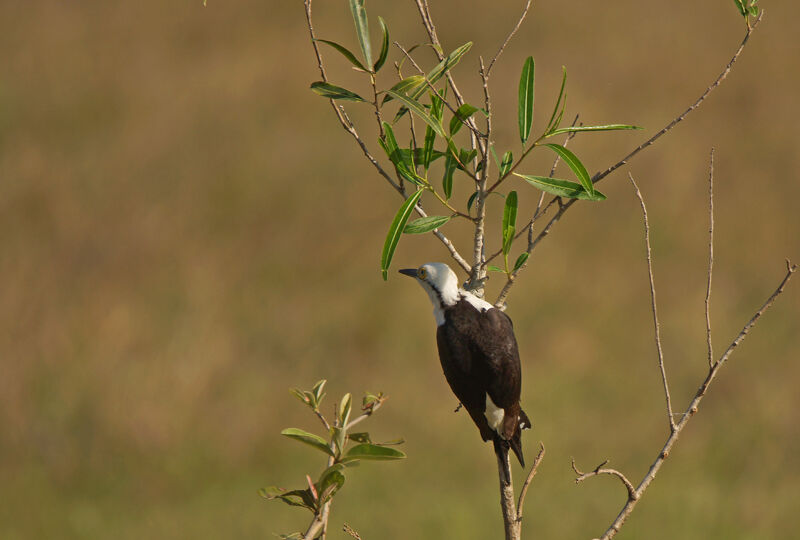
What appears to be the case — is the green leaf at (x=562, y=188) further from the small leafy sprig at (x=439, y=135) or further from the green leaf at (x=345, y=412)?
the green leaf at (x=345, y=412)

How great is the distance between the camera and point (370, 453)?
235cm

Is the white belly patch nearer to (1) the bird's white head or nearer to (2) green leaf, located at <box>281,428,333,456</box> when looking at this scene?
(1) the bird's white head

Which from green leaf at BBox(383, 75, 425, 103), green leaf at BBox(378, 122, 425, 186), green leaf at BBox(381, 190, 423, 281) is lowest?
green leaf at BBox(381, 190, 423, 281)

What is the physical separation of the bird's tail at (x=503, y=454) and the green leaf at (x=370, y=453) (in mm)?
453

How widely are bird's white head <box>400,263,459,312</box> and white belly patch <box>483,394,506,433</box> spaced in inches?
15.7

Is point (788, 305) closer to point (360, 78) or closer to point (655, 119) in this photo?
point (655, 119)

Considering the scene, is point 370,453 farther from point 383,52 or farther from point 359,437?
point 383,52

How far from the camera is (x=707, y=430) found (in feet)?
41.1

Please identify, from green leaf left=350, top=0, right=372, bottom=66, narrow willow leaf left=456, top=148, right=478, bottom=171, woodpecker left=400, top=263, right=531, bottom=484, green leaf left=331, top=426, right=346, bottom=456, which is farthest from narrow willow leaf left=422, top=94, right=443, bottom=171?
green leaf left=331, top=426, right=346, bottom=456

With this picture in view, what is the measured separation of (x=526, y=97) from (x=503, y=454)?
117 cm

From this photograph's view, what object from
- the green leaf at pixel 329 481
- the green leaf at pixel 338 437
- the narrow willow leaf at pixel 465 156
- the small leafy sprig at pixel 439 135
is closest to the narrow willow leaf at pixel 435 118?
the small leafy sprig at pixel 439 135

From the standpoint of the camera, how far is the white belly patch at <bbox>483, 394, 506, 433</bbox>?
10.3 feet

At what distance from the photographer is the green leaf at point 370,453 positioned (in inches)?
92.3

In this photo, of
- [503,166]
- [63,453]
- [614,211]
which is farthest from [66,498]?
[503,166]
